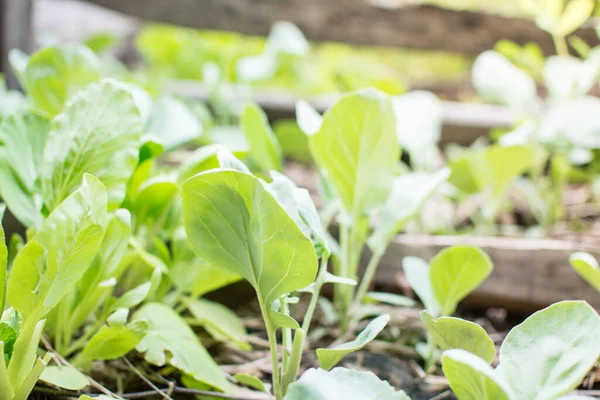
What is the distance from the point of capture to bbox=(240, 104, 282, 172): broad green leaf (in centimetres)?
61

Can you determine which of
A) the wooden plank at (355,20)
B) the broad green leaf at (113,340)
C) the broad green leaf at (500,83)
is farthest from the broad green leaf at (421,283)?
the wooden plank at (355,20)

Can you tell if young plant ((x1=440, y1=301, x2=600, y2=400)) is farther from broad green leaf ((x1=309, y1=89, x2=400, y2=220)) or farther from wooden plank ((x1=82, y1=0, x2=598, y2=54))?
wooden plank ((x1=82, y1=0, x2=598, y2=54))

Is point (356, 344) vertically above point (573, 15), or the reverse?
point (573, 15)

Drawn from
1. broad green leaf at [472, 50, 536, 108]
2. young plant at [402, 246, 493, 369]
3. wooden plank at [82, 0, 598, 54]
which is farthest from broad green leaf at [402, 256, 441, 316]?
wooden plank at [82, 0, 598, 54]

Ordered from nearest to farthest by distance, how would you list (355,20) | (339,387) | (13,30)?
1. (339,387)
2. (13,30)
3. (355,20)

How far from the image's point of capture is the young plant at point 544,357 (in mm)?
344

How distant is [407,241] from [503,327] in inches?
6.2

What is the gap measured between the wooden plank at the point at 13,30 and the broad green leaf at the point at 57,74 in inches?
16.0

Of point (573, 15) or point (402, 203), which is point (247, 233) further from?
point (573, 15)

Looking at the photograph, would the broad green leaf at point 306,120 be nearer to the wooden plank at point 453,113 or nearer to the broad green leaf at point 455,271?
the broad green leaf at point 455,271

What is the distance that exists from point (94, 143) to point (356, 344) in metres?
0.27

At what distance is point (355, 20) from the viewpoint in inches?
48.9

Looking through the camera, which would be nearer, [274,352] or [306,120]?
[274,352]

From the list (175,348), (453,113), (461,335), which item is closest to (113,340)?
(175,348)
